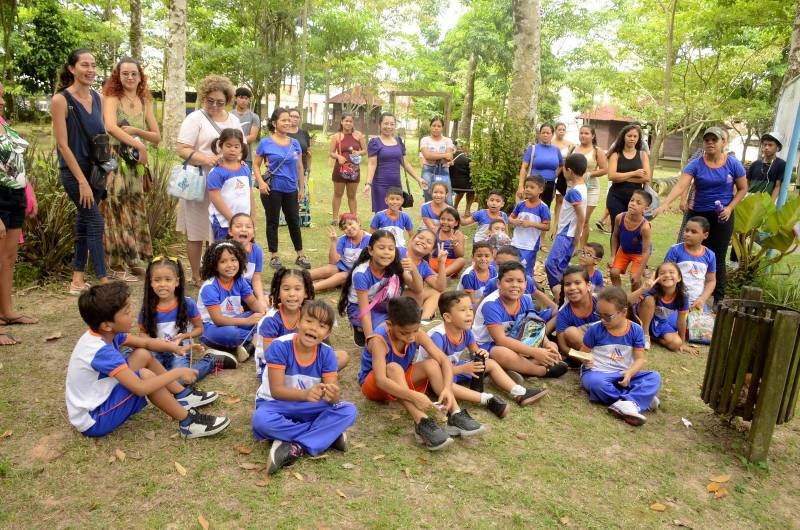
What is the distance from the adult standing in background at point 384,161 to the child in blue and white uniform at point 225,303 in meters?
2.83

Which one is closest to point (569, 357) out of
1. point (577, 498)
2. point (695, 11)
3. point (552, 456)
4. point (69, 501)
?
point (552, 456)

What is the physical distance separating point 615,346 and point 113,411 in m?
3.18

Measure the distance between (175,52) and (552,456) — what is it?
10.2m

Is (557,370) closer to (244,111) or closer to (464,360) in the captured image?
(464,360)

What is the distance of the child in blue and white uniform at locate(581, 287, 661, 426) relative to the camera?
12.5 feet

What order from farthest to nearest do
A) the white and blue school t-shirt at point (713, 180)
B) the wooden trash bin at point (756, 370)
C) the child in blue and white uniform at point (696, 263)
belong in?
1. the white and blue school t-shirt at point (713, 180)
2. the child in blue and white uniform at point (696, 263)
3. the wooden trash bin at point (756, 370)

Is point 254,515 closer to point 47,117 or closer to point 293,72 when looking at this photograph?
point 47,117

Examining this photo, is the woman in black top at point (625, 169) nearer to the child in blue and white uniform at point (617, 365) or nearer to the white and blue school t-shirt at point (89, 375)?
the child in blue and white uniform at point (617, 365)

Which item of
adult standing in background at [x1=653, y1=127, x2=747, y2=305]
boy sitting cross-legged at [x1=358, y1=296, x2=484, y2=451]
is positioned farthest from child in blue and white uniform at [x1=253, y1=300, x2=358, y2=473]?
adult standing in background at [x1=653, y1=127, x2=747, y2=305]

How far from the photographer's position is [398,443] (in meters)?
3.28

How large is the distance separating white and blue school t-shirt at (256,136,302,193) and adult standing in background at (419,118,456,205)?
2.30 meters

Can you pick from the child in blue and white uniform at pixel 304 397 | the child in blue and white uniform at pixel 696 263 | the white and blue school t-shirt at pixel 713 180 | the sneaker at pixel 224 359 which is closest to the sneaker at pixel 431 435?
the child in blue and white uniform at pixel 304 397

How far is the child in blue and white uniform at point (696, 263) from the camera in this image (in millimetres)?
5098

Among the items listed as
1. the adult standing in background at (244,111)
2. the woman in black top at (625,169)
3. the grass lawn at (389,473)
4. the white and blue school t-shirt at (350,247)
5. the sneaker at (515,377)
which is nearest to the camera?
the grass lawn at (389,473)
